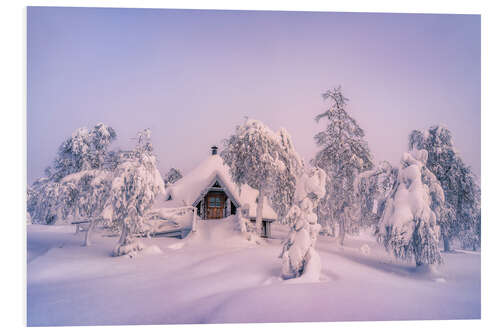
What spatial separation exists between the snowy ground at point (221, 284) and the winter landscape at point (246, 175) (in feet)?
0.09

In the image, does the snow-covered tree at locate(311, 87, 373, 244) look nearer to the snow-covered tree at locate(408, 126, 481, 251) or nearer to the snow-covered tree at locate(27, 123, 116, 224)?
the snow-covered tree at locate(408, 126, 481, 251)

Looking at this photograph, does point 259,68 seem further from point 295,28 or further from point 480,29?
point 480,29

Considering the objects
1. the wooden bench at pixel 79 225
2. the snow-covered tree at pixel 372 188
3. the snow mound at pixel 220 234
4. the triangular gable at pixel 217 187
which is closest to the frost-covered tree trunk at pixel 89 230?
the wooden bench at pixel 79 225

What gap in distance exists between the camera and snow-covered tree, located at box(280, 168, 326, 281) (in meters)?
5.64

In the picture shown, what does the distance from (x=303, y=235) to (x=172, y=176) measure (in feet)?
10.3

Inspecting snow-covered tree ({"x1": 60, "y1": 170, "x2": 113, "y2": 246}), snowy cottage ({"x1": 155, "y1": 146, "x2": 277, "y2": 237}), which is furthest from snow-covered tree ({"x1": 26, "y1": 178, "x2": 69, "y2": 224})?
snowy cottage ({"x1": 155, "y1": 146, "x2": 277, "y2": 237})

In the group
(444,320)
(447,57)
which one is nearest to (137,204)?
(444,320)

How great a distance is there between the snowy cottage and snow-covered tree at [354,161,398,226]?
2.01 m

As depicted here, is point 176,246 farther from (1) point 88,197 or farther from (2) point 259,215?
(1) point 88,197

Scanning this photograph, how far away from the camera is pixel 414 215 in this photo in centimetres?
595

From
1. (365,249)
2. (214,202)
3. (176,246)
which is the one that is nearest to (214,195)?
(214,202)

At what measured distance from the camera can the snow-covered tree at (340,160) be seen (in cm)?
664

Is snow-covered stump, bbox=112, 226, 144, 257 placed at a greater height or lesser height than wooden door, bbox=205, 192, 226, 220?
lesser

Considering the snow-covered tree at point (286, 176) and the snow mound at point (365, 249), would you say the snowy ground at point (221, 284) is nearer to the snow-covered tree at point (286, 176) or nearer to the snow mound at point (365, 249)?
the snow mound at point (365, 249)
